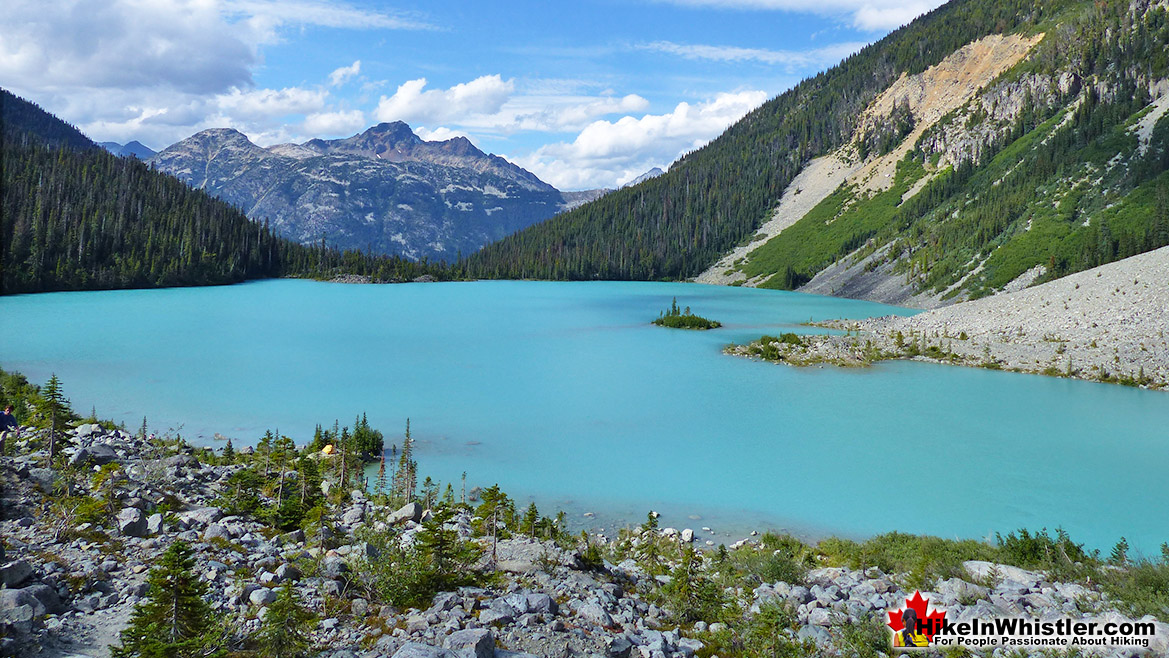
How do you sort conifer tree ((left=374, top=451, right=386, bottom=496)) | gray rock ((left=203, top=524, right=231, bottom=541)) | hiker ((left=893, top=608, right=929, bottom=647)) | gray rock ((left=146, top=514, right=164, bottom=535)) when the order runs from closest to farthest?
hiker ((left=893, top=608, right=929, bottom=647)), gray rock ((left=146, top=514, right=164, bottom=535)), gray rock ((left=203, top=524, right=231, bottom=541)), conifer tree ((left=374, top=451, right=386, bottom=496))

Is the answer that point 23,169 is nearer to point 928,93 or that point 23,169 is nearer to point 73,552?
point 73,552

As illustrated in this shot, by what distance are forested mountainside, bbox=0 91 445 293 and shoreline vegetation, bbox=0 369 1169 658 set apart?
320 ft

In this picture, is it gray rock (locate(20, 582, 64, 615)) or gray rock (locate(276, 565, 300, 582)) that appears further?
gray rock (locate(276, 565, 300, 582))

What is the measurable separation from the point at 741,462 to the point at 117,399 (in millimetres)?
26656

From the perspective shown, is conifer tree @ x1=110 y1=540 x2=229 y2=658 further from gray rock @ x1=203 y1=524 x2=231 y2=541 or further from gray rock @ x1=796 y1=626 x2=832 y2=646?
gray rock @ x1=796 y1=626 x2=832 y2=646

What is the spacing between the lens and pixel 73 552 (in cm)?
873

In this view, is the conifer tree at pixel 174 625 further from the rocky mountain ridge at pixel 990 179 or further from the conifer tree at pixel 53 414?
the rocky mountain ridge at pixel 990 179

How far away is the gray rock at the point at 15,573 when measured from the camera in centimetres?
729

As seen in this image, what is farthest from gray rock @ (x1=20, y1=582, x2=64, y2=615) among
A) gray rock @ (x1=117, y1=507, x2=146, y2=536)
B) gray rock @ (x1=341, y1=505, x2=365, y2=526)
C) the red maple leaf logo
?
the red maple leaf logo

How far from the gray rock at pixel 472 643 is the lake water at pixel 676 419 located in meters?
9.18

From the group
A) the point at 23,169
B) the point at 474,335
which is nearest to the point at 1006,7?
the point at 474,335

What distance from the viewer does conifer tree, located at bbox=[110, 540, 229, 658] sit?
631 cm

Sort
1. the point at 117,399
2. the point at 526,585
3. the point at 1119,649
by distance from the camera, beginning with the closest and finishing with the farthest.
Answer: the point at 1119,649 → the point at 526,585 → the point at 117,399

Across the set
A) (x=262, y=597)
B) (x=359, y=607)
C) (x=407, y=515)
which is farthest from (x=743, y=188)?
(x=262, y=597)
